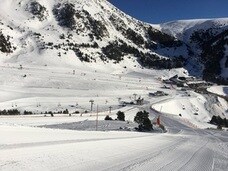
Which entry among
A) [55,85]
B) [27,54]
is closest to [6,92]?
[55,85]

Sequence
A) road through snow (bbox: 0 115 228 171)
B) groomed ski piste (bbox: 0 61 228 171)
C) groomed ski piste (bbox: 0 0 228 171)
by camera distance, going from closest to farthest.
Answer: road through snow (bbox: 0 115 228 171)
groomed ski piste (bbox: 0 61 228 171)
groomed ski piste (bbox: 0 0 228 171)

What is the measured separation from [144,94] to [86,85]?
17.8m

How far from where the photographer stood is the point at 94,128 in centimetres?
4481

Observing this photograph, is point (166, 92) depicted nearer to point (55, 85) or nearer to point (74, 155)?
point (55, 85)

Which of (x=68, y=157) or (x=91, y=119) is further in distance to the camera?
(x=91, y=119)

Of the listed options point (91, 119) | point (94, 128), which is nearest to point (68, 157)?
point (94, 128)

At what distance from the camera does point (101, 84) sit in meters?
134

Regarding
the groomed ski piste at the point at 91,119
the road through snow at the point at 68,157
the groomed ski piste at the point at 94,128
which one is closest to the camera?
the road through snow at the point at 68,157

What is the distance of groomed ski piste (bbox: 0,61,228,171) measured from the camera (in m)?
14.4

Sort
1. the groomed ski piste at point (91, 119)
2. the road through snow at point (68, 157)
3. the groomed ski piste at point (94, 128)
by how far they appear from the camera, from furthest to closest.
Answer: the groomed ski piste at point (91, 119), the groomed ski piste at point (94, 128), the road through snow at point (68, 157)

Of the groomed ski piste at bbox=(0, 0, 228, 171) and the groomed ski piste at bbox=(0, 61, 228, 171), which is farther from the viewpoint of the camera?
the groomed ski piste at bbox=(0, 0, 228, 171)

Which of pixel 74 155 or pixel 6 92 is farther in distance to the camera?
pixel 6 92

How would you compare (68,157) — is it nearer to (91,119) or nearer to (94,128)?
(94,128)

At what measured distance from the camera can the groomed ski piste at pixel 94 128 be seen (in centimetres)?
1441
